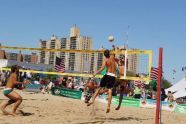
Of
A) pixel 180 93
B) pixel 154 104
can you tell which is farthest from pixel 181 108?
pixel 180 93

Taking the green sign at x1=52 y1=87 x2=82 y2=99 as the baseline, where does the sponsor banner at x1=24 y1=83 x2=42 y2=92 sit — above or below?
above

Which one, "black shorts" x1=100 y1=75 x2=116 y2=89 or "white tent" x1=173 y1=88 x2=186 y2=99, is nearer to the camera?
"black shorts" x1=100 y1=75 x2=116 y2=89

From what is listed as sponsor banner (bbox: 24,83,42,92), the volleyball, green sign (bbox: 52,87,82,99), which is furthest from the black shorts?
sponsor banner (bbox: 24,83,42,92)

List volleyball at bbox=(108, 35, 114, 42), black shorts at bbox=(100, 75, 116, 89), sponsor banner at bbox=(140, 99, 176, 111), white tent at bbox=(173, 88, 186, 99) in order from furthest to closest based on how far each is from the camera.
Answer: white tent at bbox=(173, 88, 186, 99), sponsor banner at bbox=(140, 99, 176, 111), volleyball at bbox=(108, 35, 114, 42), black shorts at bbox=(100, 75, 116, 89)

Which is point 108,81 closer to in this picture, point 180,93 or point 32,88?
point 32,88

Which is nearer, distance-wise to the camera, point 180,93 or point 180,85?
point 180,93

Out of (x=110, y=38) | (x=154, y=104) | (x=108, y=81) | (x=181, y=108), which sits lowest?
(x=181, y=108)

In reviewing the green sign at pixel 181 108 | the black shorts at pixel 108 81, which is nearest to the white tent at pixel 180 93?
the green sign at pixel 181 108

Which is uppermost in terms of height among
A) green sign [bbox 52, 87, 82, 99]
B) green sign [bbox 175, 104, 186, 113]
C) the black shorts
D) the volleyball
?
the volleyball

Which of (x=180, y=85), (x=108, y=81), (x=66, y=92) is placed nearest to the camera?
(x=108, y=81)

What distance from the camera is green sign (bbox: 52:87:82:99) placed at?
22.3 meters

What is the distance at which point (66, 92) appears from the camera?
22984mm

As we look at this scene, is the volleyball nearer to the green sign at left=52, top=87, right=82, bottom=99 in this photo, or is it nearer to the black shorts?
the black shorts

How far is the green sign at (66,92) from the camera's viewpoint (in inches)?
878
